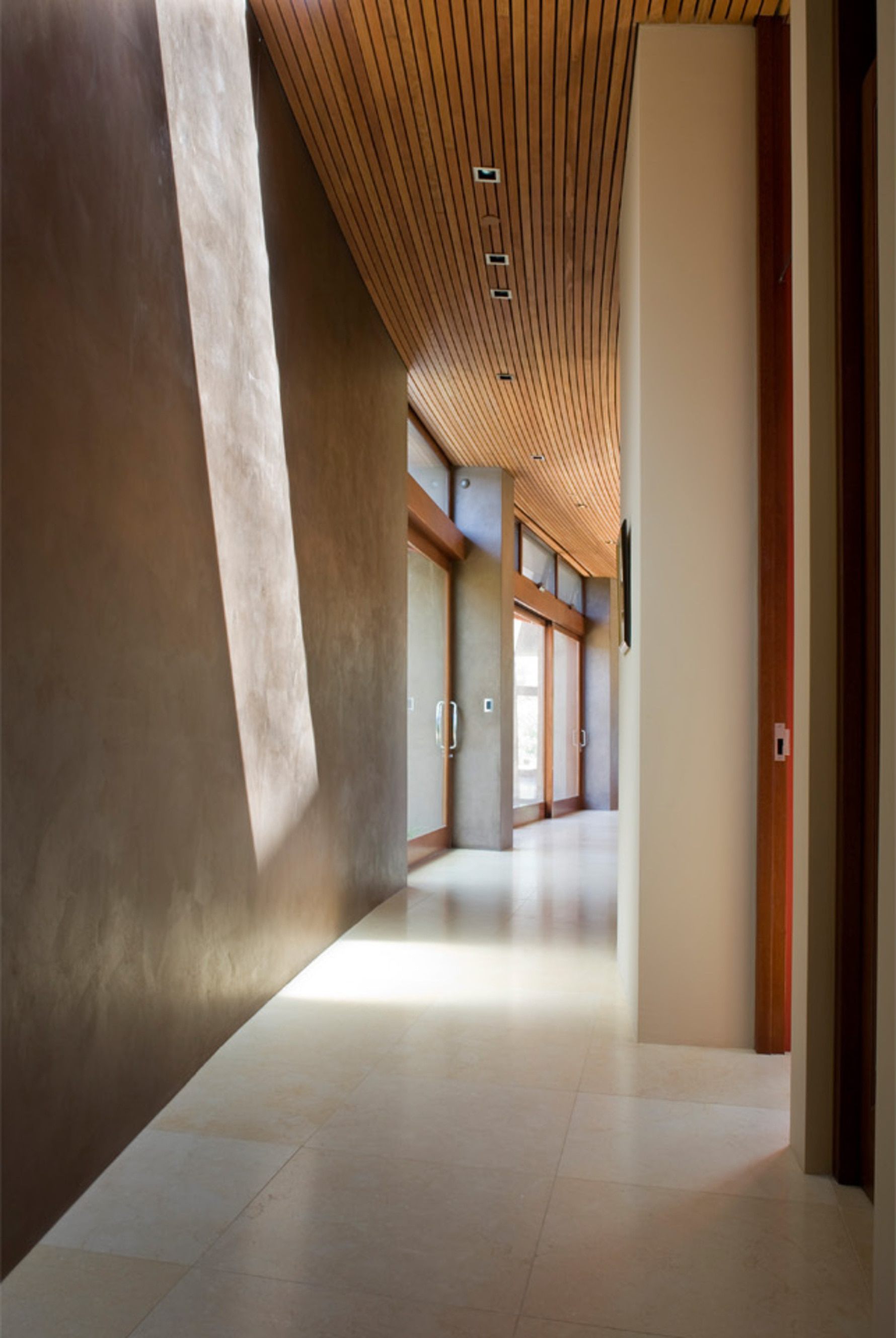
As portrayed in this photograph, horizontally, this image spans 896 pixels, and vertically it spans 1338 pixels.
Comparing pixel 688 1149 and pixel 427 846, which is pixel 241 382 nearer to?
pixel 688 1149

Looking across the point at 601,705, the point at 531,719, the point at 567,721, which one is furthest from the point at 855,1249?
the point at 601,705

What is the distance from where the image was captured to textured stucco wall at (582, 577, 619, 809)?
17.6 meters

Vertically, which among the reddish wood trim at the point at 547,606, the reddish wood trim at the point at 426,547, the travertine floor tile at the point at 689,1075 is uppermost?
the reddish wood trim at the point at 426,547

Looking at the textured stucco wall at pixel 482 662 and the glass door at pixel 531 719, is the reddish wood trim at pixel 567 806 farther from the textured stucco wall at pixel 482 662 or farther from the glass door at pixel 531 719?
the textured stucco wall at pixel 482 662

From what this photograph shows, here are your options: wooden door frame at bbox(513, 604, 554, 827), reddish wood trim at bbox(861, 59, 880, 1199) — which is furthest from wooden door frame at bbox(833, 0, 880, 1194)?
A: wooden door frame at bbox(513, 604, 554, 827)

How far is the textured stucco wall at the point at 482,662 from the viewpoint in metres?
10.9

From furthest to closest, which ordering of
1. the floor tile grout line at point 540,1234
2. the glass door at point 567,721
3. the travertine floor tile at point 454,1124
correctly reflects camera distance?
the glass door at point 567,721, the travertine floor tile at point 454,1124, the floor tile grout line at point 540,1234

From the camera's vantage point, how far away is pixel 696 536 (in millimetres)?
4109

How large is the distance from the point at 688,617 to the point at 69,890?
97.4 inches

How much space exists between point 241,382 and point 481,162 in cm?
198

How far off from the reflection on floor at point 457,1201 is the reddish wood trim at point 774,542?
1.17ft

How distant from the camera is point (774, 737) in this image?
3.96 meters

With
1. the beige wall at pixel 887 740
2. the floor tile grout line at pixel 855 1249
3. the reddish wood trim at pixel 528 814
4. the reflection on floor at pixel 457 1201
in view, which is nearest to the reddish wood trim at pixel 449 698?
the reddish wood trim at pixel 528 814

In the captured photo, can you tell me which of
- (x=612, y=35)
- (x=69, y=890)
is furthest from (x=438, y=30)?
(x=69, y=890)
